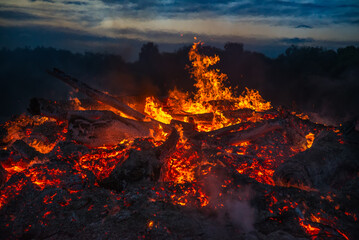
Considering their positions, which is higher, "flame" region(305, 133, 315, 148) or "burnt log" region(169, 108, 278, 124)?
"burnt log" region(169, 108, 278, 124)

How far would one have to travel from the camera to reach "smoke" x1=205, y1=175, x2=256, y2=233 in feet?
Answer: 10.2

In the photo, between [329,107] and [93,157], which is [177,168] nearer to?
[93,157]

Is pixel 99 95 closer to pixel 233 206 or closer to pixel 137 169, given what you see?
pixel 137 169

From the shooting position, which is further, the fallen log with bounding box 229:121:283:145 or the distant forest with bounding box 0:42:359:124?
the distant forest with bounding box 0:42:359:124

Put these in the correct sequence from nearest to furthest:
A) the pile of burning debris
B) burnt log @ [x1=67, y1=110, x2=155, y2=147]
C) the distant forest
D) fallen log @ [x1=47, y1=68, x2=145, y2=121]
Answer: the pile of burning debris → burnt log @ [x1=67, y1=110, x2=155, y2=147] → fallen log @ [x1=47, y1=68, x2=145, y2=121] → the distant forest

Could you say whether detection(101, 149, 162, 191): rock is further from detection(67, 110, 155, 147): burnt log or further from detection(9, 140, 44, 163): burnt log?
detection(9, 140, 44, 163): burnt log

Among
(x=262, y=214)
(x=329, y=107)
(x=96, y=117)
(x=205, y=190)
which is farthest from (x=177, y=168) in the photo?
(x=329, y=107)

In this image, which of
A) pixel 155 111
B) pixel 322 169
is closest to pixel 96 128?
pixel 155 111

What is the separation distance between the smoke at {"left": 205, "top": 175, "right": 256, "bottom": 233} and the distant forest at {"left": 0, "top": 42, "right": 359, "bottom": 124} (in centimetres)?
1318

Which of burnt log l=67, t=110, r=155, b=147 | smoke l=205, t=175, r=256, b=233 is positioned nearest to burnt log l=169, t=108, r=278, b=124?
burnt log l=67, t=110, r=155, b=147

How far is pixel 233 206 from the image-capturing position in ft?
10.8

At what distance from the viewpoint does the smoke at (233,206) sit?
3102 millimetres

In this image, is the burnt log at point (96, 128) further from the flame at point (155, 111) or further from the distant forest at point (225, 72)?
the distant forest at point (225, 72)

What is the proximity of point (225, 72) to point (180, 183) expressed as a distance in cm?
1832
